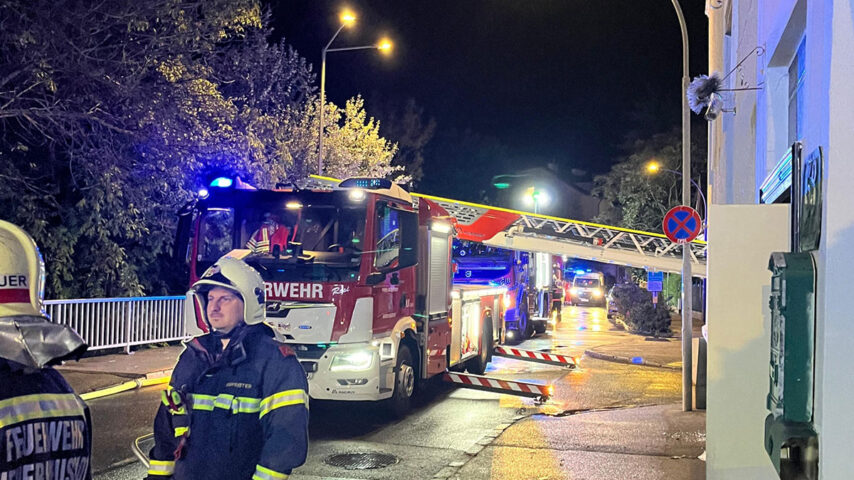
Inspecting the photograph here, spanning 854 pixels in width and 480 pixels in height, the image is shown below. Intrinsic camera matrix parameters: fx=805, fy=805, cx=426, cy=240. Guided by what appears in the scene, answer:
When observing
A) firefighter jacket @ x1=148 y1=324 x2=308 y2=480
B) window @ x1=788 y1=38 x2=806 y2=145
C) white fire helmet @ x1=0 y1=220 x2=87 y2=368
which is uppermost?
window @ x1=788 y1=38 x2=806 y2=145

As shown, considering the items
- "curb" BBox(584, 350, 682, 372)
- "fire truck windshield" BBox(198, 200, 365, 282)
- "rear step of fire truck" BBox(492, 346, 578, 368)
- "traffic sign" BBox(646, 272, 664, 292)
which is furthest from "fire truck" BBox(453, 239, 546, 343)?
"fire truck windshield" BBox(198, 200, 365, 282)

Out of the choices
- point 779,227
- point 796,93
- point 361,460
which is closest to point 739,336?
point 779,227

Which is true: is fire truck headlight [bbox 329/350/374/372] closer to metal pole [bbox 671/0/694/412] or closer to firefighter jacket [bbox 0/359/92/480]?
metal pole [bbox 671/0/694/412]

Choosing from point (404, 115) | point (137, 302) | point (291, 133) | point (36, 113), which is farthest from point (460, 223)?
point (404, 115)

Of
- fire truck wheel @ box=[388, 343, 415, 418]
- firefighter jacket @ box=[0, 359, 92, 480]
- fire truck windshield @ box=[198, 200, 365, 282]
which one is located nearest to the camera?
firefighter jacket @ box=[0, 359, 92, 480]

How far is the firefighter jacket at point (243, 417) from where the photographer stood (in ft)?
10.3

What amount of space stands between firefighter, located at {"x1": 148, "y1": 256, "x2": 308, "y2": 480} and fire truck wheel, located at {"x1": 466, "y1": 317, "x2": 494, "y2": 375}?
445 inches

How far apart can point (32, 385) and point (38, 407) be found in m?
0.07

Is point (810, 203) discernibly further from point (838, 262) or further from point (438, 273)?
point (438, 273)

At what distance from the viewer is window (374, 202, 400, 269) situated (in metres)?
9.67

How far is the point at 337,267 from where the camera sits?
941cm

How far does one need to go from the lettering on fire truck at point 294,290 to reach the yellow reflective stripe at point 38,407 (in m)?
6.82

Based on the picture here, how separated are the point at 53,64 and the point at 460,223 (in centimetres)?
1129

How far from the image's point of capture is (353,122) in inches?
1115
